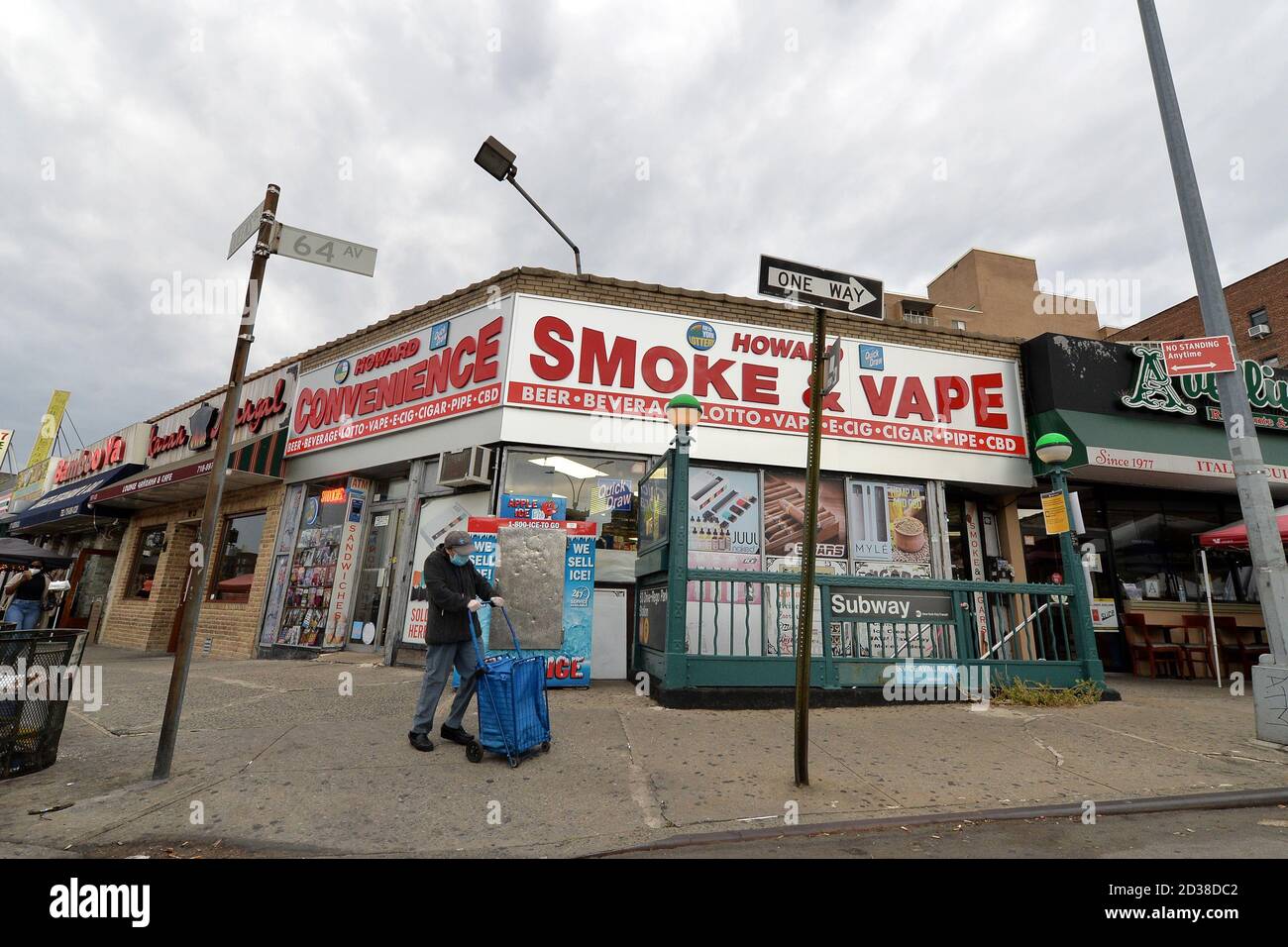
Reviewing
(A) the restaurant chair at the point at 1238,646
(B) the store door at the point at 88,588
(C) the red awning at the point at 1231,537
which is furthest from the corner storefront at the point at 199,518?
(A) the restaurant chair at the point at 1238,646

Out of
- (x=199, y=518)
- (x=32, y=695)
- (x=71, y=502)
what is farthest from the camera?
(x=71, y=502)

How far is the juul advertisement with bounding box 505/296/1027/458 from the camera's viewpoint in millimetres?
9320

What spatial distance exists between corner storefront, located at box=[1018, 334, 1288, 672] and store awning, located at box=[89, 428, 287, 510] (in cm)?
1369

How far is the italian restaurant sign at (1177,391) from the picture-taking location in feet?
35.2

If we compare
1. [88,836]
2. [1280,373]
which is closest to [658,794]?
[88,836]

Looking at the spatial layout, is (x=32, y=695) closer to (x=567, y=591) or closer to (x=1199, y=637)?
(x=567, y=591)

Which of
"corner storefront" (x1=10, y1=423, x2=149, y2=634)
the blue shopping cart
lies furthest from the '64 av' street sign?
"corner storefront" (x1=10, y1=423, x2=149, y2=634)

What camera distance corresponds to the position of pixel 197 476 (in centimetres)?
1206

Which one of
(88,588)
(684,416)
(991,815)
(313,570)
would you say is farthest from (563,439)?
(88,588)

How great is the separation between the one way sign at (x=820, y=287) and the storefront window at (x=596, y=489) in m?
5.18

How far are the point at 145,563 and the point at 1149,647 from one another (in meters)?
22.1

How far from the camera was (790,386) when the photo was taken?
10094 millimetres

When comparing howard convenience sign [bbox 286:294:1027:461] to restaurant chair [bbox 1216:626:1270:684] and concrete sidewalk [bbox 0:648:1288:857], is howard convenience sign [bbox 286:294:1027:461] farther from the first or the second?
restaurant chair [bbox 1216:626:1270:684]
